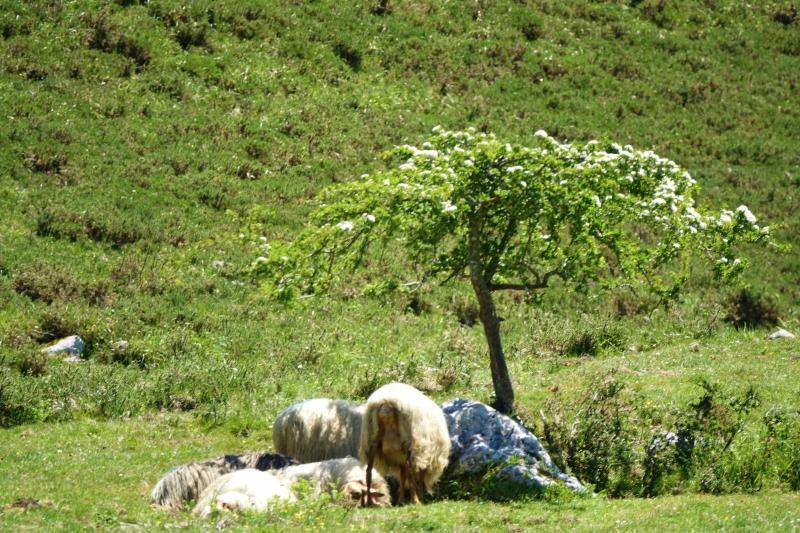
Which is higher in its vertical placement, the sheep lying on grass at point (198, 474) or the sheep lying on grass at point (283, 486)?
the sheep lying on grass at point (283, 486)

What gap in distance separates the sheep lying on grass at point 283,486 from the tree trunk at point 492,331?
349 centimetres

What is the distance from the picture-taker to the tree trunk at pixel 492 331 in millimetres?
16922

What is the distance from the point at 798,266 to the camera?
3725cm

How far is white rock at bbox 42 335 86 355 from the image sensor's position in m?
22.0

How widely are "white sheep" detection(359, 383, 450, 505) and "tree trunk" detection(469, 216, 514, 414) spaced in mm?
3085

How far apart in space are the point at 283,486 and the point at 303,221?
18219 millimetres

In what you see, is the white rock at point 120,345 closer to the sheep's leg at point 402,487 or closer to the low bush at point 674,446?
the low bush at point 674,446

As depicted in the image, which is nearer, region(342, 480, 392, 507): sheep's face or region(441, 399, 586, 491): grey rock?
region(342, 480, 392, 507): sheep's face

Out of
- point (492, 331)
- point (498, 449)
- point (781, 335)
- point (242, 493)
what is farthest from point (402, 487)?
point (781, 335)

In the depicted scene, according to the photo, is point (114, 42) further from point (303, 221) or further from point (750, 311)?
point (750, 311)

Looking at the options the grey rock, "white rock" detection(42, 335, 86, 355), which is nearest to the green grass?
the grey rock

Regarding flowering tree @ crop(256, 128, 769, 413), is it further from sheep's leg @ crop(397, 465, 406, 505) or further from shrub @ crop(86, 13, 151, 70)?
shrub @ crop(86, 13, 151, 70)

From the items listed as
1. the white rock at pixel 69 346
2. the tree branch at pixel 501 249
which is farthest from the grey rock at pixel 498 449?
the white rock at pixel 69 346

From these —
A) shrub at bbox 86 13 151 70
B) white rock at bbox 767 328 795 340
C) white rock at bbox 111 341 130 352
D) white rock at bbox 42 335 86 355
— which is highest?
shrub at bbox 86 13 151 70
